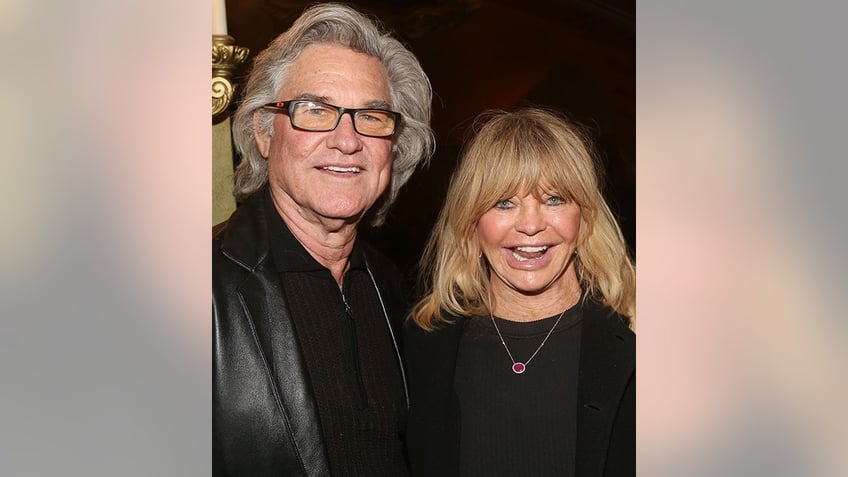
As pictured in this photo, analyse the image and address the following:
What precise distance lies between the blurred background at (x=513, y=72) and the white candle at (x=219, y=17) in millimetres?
30

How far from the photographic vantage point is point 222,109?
187 centimetres

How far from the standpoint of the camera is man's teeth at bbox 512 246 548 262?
76.2 inches

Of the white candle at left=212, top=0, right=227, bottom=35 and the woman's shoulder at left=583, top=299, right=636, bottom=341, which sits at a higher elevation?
the white candle at left=212, top=0, right=227, bottom=35

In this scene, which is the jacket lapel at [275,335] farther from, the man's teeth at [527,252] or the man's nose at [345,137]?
the man's teeth at [527,252]

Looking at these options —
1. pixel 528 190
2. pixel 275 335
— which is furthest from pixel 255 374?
pixel 528 190

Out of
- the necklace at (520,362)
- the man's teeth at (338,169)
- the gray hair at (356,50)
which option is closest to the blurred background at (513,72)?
the gray hair at (356,50)

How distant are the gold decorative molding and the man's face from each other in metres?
0.11

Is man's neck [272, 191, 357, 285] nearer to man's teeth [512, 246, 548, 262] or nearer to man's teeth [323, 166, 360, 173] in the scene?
man's teeth [323, 166, 360, 173]

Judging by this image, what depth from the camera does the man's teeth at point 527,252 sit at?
194 centimetres

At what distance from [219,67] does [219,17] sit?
11cm

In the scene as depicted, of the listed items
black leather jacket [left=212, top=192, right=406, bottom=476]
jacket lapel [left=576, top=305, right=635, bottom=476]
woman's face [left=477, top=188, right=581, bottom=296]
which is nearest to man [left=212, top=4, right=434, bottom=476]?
black leather jacket [left=212, top=192, right=406, bottom=476]

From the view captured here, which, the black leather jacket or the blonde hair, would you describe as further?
the blonde hair
